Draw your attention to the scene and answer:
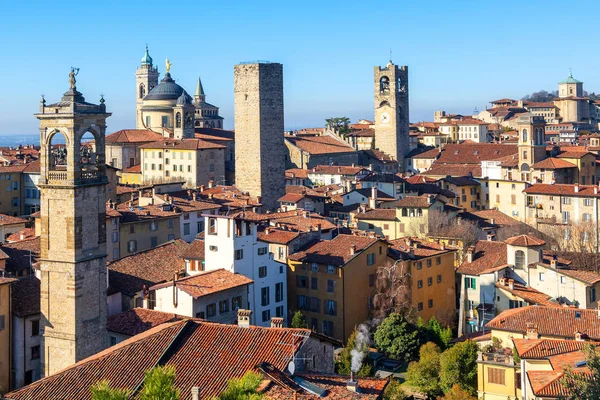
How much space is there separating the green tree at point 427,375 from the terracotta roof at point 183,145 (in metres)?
41.8

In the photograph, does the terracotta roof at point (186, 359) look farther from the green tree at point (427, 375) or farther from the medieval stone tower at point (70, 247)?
the green tree at point (427, 375)

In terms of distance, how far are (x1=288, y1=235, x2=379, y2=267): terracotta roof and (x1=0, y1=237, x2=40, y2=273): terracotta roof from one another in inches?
375

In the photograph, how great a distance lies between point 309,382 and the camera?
17.8 meters

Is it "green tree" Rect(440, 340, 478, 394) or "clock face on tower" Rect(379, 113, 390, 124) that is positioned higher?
"clock face on tower" Rect(379, 113, 390, 124)

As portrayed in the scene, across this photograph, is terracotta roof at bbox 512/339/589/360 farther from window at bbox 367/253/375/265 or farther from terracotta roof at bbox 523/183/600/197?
terracotta roof at bbox 523/183/600/197

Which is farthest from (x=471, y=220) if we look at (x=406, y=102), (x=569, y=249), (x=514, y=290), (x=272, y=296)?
(x=406, y=102)

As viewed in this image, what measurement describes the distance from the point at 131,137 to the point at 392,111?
2651cm

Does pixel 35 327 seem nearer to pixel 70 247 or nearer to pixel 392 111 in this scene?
pixel 70 247

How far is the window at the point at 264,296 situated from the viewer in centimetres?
3312

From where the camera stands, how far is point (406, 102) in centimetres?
9050

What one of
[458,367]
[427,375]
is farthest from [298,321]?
[458,367]

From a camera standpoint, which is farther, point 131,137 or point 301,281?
point 131,137

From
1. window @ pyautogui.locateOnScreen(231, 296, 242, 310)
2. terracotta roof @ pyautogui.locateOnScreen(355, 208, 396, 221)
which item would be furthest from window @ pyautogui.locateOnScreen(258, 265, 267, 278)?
terracotta roof @ pyautogui.locateOnScreen(355, 208, 396, 221)

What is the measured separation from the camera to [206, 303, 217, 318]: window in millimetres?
28906
